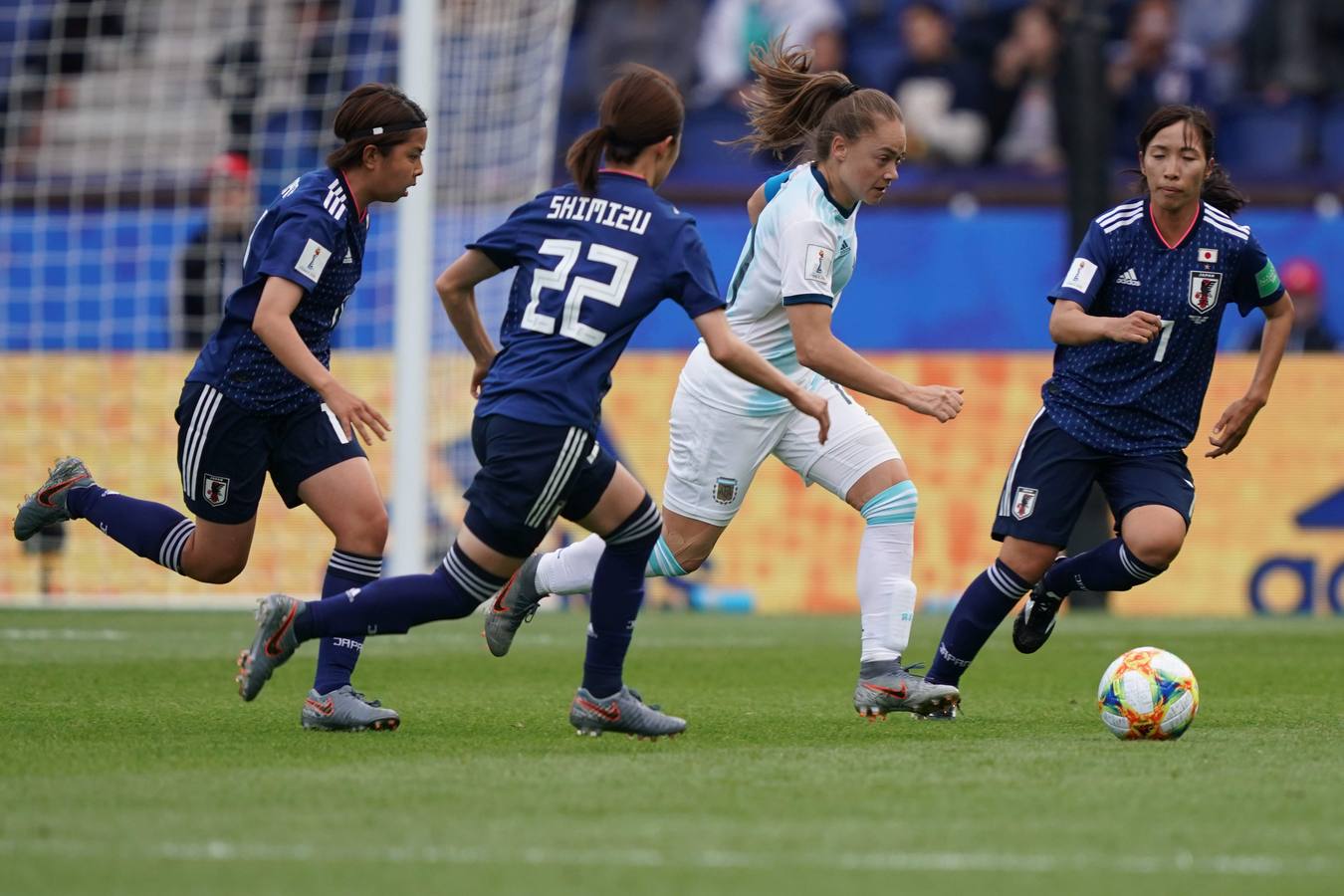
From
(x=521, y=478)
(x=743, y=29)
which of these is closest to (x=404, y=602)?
(x=521, y=478)

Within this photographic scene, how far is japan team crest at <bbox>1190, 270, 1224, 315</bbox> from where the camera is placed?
6.66m

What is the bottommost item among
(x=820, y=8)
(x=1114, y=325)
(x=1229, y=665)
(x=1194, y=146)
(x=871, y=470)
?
(x=1229, y=665)

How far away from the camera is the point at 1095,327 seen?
6.44m

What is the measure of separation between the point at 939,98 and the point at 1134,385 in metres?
9.36

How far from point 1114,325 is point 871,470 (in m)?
0.97

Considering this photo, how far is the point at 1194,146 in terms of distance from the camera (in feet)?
21.6

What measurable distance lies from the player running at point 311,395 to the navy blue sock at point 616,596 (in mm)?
758

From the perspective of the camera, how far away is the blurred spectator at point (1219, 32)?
16.7m

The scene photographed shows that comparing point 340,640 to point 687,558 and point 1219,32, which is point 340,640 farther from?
point 1219,32

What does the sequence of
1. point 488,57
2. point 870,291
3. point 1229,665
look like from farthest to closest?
point 870,291
point 488,57
point 1229,665

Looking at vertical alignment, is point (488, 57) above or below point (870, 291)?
above

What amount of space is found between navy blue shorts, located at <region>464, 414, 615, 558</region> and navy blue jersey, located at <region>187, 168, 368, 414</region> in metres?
0.83

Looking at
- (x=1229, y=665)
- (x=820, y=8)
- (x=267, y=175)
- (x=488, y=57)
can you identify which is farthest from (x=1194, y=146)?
(x=820, y=8)

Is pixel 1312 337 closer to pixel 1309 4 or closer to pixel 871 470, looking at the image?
pixel 1309 4
